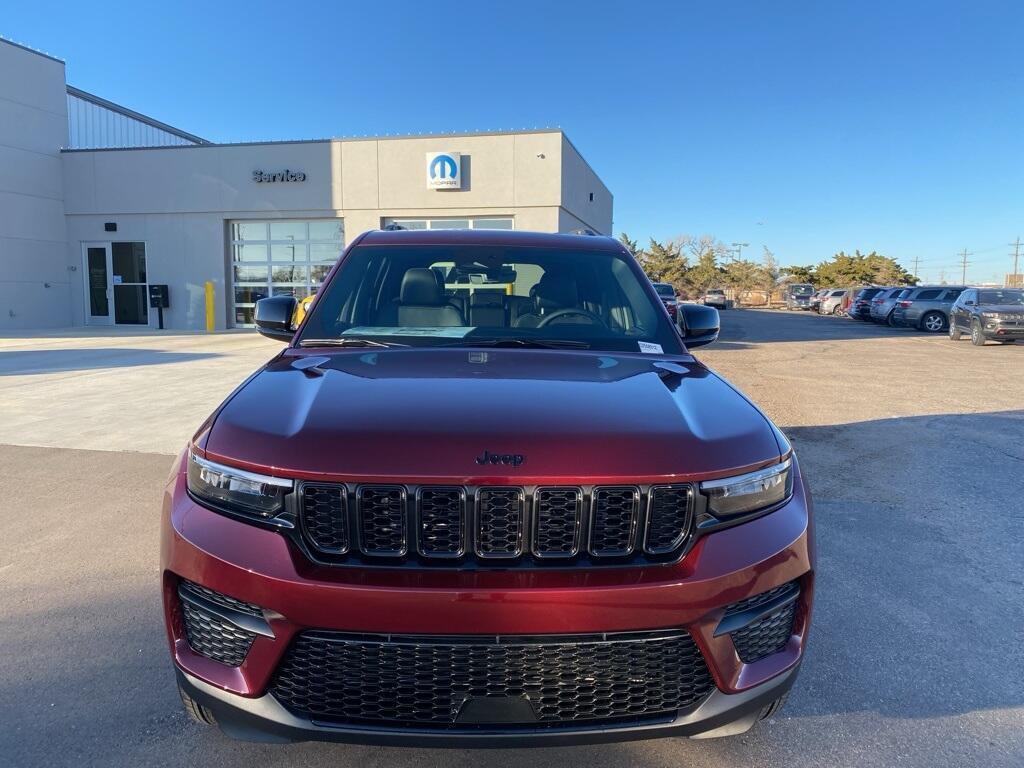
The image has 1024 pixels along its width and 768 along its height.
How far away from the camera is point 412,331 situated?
3205 millimetres

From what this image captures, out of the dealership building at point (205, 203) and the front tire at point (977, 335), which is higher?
the dealership building at point (205, 203)

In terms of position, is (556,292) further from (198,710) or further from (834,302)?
(834,302)

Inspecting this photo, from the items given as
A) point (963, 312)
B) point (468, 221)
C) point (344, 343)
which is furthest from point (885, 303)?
point (344, 343)

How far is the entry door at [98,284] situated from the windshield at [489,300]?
958 inches

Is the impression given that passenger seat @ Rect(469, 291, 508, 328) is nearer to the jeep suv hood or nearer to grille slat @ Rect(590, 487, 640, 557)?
the jeep suv hood

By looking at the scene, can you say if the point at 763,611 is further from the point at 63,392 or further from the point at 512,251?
the point at 63,392

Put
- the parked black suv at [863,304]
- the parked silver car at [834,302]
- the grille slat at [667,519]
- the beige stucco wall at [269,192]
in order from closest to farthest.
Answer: the grille slat at [667,519] < the beige stucco wall at [269,192] < the parked black suv at [863,304] < the parked silver car at [834,302]

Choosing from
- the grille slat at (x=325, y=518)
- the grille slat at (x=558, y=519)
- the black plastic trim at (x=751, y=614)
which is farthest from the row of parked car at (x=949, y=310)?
the grille slat at (x=325, y=518)

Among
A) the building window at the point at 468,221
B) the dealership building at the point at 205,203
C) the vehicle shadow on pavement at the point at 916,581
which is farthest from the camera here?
the building window at the point at 468,221

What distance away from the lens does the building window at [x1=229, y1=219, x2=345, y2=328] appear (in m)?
22.6

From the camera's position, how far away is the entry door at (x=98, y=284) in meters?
24.2

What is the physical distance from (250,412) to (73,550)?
8.89ft

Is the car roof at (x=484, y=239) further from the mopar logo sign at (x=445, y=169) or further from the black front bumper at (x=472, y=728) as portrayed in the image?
the mopar logo sign at (x=445, y=169)

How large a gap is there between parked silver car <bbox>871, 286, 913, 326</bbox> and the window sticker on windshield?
29.9 meters
